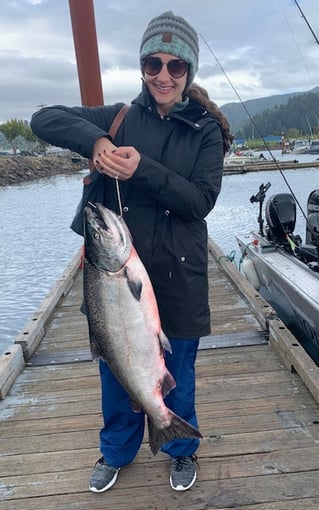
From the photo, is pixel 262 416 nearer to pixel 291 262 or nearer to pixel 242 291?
pixel 242 291

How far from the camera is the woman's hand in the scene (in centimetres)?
198

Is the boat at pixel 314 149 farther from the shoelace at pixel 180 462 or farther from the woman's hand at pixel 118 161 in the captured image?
the woman's hand at pixel 118 161

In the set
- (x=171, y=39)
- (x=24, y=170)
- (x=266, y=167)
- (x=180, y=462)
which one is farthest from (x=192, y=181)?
(x=24, y=170)

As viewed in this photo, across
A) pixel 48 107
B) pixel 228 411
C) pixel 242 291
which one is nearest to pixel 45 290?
pixel 242 291

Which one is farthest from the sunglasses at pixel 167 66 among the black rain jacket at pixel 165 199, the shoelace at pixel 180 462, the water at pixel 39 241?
the water at pixel 39 241

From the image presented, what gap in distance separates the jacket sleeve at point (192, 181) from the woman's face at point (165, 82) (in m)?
0.23

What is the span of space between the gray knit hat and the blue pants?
4.68 feet

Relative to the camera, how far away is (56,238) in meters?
16.8

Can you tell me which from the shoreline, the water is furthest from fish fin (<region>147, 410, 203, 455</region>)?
the shoreline

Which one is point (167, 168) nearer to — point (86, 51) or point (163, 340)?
point (163, 340)

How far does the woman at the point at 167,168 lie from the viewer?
209 centimetres

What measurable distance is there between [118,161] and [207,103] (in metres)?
0.65

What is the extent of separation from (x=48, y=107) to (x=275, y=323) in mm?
3139

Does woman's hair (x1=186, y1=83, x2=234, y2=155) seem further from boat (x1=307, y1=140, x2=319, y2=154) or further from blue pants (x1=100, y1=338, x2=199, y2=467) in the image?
boat (x1=307, y1=140, x2=319, y2=154)
